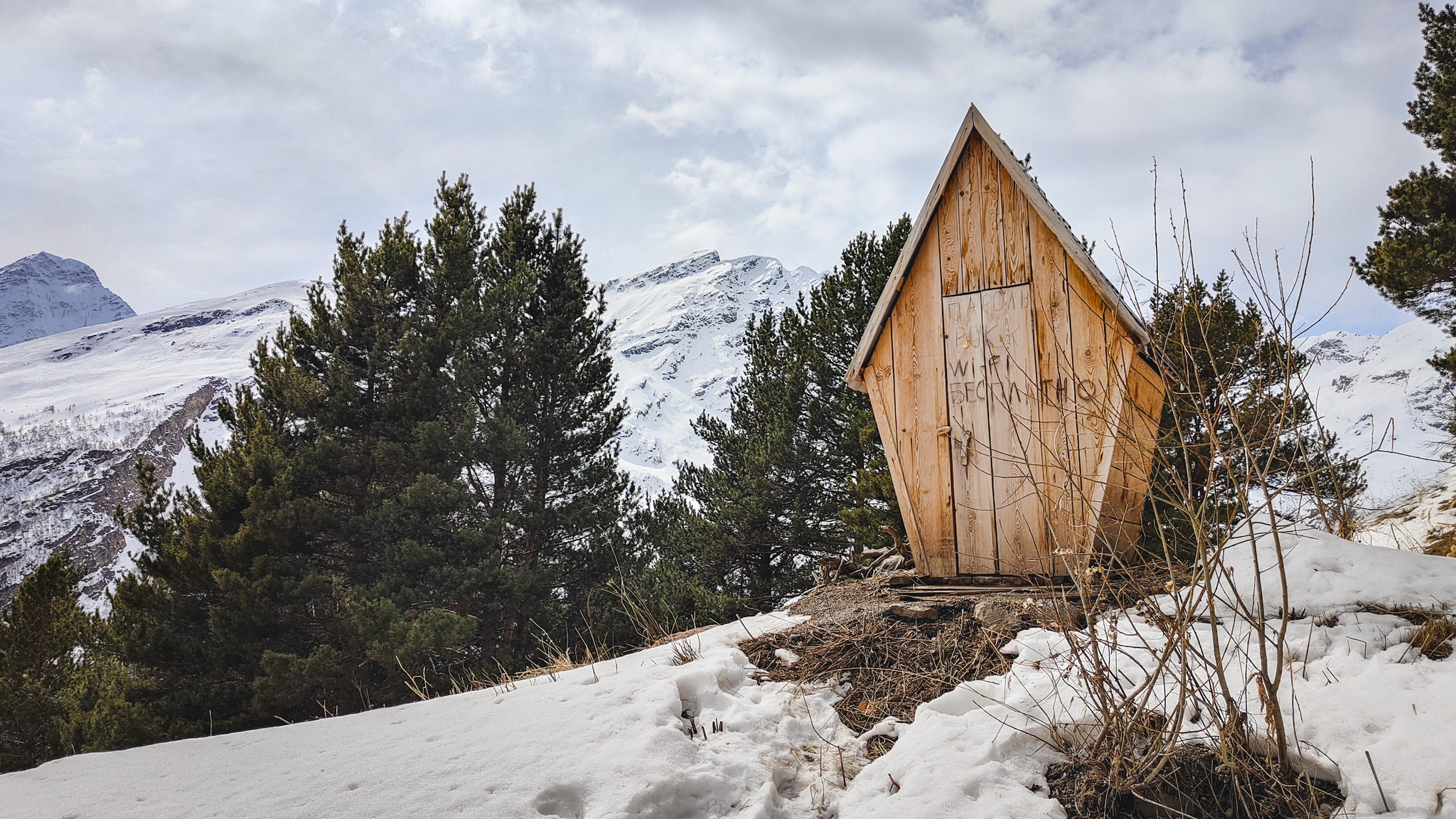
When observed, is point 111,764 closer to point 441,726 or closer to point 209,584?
point 441,726

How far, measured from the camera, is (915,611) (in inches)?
138

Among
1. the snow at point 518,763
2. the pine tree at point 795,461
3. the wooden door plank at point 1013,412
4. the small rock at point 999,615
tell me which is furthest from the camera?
the pine tree at point 795,461

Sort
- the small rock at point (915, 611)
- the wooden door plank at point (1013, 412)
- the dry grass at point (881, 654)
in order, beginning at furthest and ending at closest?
the wooden door plank at point (1013, 412) < the small rock at point (915, 611) < the dry grass at point (881, 654)

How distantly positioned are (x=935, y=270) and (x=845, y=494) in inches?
304

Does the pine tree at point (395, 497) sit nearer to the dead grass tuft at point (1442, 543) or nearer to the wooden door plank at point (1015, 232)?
the wooden door plank at point (1015, 232)

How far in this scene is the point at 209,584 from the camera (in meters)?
10.0

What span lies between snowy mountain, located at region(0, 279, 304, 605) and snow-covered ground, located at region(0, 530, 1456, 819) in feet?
38.9

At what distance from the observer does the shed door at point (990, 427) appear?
3.96 metres

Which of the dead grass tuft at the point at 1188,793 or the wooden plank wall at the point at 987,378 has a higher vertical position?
the wooden plank wall at the point at 987,378

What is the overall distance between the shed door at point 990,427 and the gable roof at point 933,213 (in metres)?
0.33

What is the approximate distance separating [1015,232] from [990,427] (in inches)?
47.0

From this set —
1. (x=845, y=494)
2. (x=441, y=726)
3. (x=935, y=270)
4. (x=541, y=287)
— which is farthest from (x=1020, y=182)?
(x=541, y=287)

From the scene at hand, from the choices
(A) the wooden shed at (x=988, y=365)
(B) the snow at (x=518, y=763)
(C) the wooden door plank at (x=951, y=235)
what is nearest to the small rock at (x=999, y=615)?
(A) the wooden shed at (x=988, y=365)

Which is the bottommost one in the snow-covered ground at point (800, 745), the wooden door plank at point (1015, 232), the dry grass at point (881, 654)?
the dry grass at point (881, 654)
